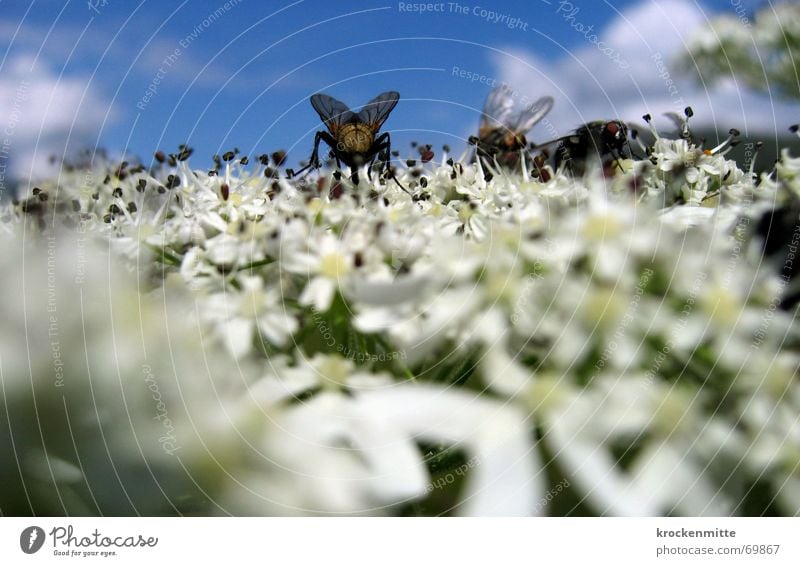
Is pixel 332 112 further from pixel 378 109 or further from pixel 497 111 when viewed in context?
pixel 497 111

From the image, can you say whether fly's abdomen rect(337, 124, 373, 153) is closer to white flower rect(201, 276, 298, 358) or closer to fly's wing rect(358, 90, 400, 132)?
fly's wing rect(358, 90, 400, 132)

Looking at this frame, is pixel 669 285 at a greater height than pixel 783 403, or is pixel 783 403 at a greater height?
pixel 669 285

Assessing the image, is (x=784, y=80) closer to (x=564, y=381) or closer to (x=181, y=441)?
(x=564, y=381)

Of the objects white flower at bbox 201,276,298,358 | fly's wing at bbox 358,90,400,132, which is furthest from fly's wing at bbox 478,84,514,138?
white flower at bbox 201,276,298,358

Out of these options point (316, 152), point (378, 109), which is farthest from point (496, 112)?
point (316, 152)

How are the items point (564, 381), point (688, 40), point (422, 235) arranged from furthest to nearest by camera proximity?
point (688, 40), point (422, 235), point (564, 381)
